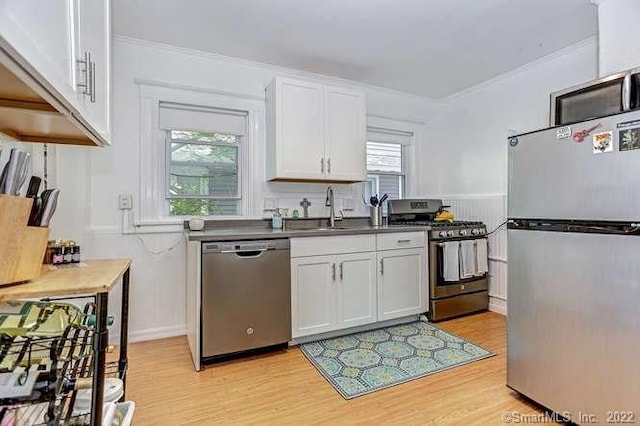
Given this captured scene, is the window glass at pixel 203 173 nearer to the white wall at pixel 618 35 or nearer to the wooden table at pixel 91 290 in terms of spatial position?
the wooden table at pixel 91 290

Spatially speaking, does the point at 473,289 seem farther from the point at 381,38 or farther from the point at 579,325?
the point at 381,38

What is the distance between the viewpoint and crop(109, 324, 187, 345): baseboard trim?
2.68 metres

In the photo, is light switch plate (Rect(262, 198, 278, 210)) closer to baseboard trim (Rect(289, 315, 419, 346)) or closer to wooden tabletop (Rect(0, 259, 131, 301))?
baseboard trim (Rect(289, 315, 419, 346))

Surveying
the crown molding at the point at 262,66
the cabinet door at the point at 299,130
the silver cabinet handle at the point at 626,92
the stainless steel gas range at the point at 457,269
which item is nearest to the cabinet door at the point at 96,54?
the crown molding at the point at 262,66

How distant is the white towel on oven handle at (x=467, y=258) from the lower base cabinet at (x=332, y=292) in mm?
975

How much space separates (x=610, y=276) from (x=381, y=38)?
2253 mm

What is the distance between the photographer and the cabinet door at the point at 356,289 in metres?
2.78

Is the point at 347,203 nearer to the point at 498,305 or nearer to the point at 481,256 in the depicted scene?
the point at 481,256

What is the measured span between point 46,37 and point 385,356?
2.47 metres

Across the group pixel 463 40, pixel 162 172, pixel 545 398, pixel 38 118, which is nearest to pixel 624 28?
pixel 463 40

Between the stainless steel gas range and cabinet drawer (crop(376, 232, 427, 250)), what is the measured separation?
0.12 m

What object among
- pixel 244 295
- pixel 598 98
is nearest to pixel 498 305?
pixel 598 98

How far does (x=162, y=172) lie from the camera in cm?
289

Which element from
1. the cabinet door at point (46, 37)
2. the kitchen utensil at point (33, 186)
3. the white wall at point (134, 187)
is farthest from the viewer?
the white wall at point (134, 187)
